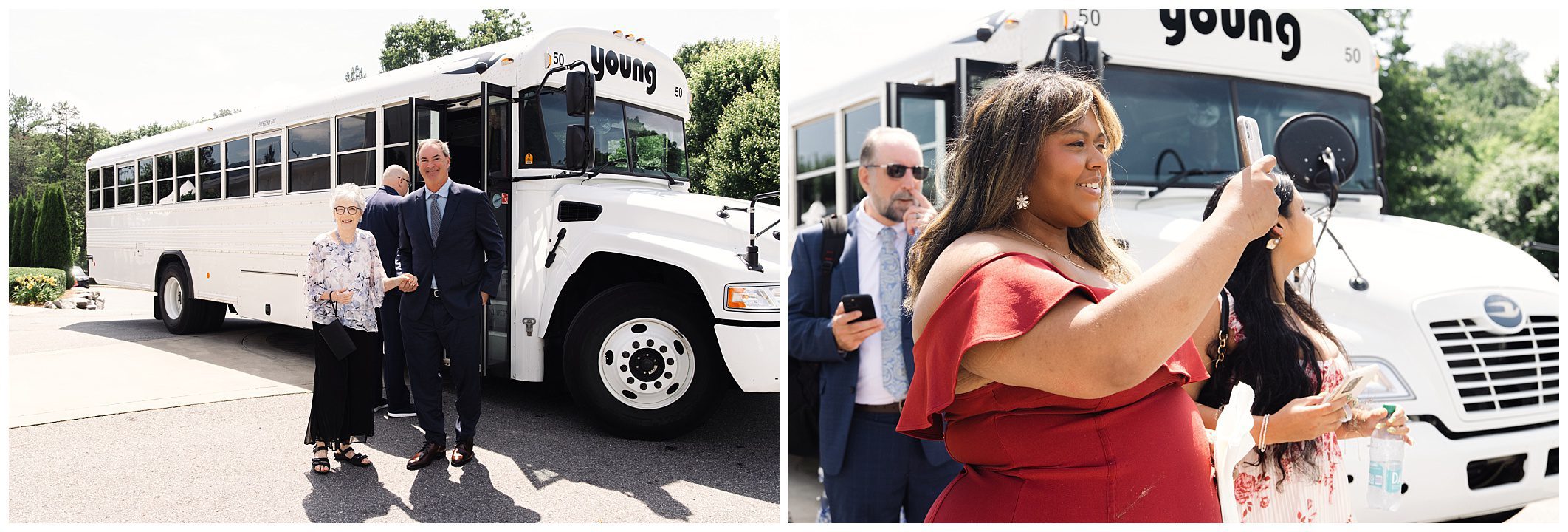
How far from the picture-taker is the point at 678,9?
3.08 meters

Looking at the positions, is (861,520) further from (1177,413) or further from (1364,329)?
(1364,329)

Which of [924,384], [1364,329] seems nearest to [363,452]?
[924,384]

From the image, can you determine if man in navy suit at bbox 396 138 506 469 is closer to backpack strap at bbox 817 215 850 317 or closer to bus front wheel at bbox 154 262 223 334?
bus front wheel at bbox 154 262 223 334

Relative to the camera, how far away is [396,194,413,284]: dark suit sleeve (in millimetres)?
3211

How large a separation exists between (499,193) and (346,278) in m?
0.66

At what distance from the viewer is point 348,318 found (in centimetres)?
311

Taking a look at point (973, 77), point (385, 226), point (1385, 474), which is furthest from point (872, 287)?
point (385, 226)

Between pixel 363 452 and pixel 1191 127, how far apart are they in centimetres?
286

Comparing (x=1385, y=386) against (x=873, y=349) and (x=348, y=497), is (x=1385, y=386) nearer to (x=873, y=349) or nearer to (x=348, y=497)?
(x=873, y=349)

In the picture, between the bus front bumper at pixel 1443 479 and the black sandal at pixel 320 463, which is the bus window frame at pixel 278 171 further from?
the bus front bumper at pixel 1443 479

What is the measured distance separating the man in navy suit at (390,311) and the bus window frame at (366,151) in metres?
0.15

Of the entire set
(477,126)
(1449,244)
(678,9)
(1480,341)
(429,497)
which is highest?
(678,9)

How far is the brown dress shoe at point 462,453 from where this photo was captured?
310 centimetres

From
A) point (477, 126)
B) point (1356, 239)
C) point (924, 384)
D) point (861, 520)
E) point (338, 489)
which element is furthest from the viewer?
point (477, 126)
